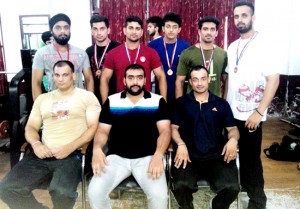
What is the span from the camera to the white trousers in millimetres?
2039

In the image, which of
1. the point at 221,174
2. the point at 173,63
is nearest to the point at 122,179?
the point at 221,174

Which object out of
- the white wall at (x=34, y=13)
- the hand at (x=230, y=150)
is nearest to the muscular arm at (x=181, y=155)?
the hand at (x=230, y=150)

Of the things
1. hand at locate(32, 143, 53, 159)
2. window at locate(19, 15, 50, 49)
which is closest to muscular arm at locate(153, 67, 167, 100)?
hand at locate(32, 143, 53, 159)

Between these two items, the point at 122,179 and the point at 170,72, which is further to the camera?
the point at 170,72

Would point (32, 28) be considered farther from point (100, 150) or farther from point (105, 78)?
point (100, 150)

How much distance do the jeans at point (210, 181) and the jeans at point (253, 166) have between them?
216 mm

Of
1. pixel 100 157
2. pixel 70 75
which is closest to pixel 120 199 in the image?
pixel 100 157

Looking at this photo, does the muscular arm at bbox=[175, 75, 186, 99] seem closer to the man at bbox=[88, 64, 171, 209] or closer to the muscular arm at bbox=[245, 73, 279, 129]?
the man at bbox=[88, 64, 171, 209]

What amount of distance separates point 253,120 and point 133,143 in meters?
0.93

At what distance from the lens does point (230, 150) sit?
2197mm

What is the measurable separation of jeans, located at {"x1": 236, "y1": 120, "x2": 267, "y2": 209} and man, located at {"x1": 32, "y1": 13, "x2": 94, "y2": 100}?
59.9 inches

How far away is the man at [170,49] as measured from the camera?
3.12 metres

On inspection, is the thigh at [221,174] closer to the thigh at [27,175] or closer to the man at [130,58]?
the man at [130,58]

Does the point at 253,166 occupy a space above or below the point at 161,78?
below
